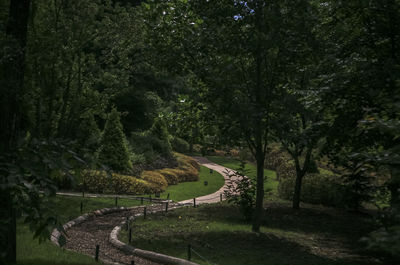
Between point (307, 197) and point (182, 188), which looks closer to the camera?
point (307, 197)

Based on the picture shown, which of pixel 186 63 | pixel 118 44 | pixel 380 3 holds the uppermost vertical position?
pixel 118 44

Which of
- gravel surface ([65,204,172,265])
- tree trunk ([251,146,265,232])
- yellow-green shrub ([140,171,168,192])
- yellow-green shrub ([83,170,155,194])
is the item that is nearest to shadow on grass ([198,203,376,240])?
tree trunk ([251,146,265,232])

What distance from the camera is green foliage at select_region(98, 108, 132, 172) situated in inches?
848

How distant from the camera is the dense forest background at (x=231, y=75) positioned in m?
4.40

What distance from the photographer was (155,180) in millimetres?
22328

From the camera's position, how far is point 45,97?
13.9 m

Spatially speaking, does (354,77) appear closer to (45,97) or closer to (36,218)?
(36,218)

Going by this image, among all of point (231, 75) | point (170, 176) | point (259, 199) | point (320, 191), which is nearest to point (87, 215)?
point (259, 199)

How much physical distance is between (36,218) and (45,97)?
441 inches

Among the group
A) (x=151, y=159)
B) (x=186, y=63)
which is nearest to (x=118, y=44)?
(x=186, y=63)

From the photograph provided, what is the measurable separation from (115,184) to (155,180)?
3333 mm

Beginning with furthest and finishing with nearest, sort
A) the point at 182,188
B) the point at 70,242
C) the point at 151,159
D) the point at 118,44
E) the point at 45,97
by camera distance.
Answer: the point at 151,159 → the point at 182,188 → the point at 118,44 → the point at 45,97 → the point at 70,242

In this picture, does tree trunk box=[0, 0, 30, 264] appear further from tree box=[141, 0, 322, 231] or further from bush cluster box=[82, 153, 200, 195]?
bush cluster box=[82, 153, 200, 195]

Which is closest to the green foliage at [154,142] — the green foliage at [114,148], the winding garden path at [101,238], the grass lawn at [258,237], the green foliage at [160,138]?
the green foliage at [160,138]
